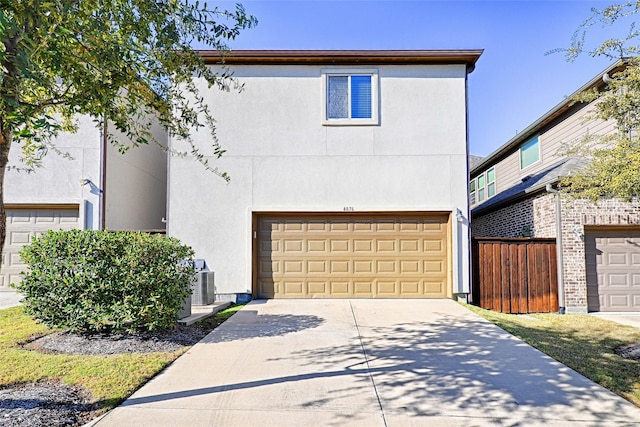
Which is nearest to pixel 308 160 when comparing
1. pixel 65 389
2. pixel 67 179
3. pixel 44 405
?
pixel 67 179

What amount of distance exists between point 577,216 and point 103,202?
11541 millimetres

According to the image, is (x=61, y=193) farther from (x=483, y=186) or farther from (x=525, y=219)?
(x=483, y=186)

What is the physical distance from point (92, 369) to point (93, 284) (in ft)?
4.35

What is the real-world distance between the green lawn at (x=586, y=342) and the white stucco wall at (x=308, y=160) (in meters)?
2.82

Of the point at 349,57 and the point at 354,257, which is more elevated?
the point at 349,57

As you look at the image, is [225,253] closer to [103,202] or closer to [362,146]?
[103,202]

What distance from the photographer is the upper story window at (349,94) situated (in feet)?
34.0

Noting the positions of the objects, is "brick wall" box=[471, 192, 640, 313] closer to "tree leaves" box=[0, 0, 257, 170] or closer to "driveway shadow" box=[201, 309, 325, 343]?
"driveway shadow" box=[201, 309, 325, 343]

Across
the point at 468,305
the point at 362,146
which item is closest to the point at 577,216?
the point at 468,305

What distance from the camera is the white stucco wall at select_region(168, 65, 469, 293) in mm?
10117

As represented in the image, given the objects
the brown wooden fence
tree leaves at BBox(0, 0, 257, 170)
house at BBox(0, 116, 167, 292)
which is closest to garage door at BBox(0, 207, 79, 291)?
house at BBox(0, 116, 167, 292)

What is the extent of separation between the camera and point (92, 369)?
15.7 ft

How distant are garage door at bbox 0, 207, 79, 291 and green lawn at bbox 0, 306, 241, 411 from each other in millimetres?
4893

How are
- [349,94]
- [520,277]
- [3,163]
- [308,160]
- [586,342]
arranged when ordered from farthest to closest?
1. [349,94]
2. [308,160]
3. [520,277]
4. [586,342]
5. [3,163]
